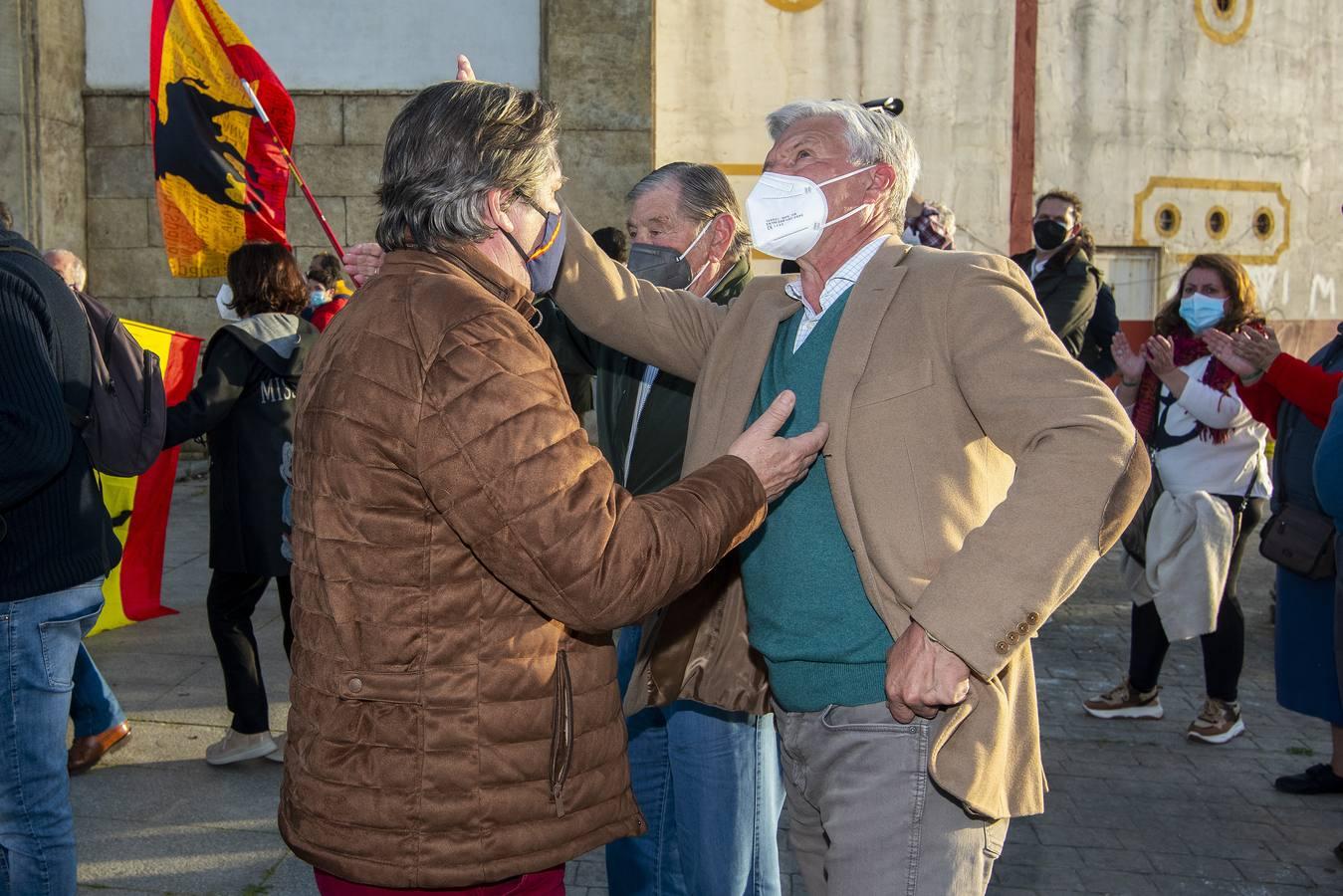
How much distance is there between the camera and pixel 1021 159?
44.6ft

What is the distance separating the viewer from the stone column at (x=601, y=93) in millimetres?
11492

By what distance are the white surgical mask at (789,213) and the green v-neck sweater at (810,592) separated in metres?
0.14

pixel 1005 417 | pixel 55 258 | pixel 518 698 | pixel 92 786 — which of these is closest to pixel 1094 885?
pixel 1005 417

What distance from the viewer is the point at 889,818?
2.26 meters

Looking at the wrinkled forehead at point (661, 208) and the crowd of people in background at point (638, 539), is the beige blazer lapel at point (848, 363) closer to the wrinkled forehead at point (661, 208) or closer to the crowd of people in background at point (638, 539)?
the crowd of people in background at point (638, 539)

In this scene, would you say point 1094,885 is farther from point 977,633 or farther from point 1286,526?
point 977,633

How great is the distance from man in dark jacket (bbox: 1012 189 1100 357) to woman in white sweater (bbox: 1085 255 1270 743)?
974 millimetres

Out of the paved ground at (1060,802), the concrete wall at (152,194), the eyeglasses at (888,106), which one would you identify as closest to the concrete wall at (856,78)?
the concrete wall at (152,194)

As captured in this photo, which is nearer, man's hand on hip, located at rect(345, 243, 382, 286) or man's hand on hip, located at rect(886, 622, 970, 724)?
man's hand on hip, located at rect(886, 622, 970, 724)

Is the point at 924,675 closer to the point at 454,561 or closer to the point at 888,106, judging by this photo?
the point at 454,561

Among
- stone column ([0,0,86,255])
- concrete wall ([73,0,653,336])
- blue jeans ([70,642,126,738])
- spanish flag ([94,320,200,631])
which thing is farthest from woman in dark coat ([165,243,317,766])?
stone column ([0,0,86,255])

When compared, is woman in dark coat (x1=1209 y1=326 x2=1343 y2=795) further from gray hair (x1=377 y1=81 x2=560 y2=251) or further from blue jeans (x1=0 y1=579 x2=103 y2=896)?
blue jeans (x1=0 y1=579 x2=103 y2=896)

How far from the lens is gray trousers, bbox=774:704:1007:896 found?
7.38 feet

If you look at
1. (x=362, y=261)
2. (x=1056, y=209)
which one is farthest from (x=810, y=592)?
(x=1056, y=209)
